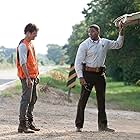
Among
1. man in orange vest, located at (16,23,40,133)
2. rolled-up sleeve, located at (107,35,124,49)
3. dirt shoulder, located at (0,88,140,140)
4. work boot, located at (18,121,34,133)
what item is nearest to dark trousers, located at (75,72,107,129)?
dirt shoulder, located at (0,88,140,140)

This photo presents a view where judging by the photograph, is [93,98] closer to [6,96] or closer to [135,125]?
[6,96]

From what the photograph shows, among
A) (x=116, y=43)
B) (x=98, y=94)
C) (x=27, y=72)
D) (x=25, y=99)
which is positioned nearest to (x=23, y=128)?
(x=25, y=99)

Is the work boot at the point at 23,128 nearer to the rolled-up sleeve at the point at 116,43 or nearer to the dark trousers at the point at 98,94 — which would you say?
the dark trousers at the point at 98,94

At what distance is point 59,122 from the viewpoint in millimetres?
12039

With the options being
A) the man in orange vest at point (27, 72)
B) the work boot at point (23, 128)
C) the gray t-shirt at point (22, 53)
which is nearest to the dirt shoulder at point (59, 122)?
the work boot at point (23, 128)

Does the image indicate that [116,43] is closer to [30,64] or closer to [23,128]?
[30,64]

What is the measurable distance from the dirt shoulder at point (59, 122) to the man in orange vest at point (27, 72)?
0.96ft

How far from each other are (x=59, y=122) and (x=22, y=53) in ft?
9.68

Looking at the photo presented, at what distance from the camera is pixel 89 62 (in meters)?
9.90

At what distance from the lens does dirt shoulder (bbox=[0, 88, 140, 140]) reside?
29.6 ft

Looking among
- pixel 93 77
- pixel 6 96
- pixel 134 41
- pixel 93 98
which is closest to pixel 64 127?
pixel 93 77

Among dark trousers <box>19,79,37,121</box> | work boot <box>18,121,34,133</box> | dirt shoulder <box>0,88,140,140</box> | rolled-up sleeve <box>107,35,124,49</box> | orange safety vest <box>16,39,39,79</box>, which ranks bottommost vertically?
dirt shoulder <box>0,88,140,140</box>

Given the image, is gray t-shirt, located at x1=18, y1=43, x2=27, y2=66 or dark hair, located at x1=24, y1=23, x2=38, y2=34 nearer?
gray t-shirt, located at x1=18, y1=43, x2=27, y2=66

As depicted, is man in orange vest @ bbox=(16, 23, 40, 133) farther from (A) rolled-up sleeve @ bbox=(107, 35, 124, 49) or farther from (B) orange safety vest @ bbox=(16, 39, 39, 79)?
(A) rolled-up sleeve @ bbox=(107, 35, 124, 49)
